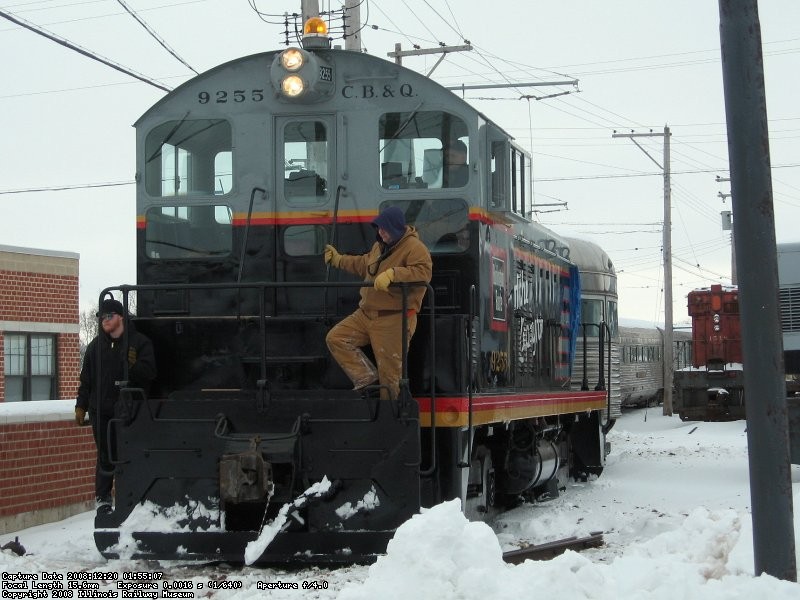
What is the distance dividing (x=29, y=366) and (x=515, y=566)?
26546 millimetres

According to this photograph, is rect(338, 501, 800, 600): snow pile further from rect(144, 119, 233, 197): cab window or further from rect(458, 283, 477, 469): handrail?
rect(144, 119, 233, 197): cab window

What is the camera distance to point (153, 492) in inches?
312

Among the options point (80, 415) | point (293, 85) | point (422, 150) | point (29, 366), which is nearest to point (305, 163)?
point (293, 85)

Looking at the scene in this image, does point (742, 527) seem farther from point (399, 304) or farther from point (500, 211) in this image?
point (500, 211)

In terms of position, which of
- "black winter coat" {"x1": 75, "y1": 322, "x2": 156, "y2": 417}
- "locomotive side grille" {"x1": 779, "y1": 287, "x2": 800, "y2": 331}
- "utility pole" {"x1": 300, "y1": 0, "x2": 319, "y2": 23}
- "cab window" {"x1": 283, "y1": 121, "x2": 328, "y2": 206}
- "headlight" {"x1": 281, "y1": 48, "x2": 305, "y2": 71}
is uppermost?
"utility pole" {"x1": 300, "y1": 0, "x2": 319, "y2": 23}

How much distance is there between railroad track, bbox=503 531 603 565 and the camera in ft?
27.2

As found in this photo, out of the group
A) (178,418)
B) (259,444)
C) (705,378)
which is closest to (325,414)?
(259,444)

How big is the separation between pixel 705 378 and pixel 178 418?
76.1 feet

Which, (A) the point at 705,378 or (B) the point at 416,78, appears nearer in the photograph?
(B) the point at 416,78

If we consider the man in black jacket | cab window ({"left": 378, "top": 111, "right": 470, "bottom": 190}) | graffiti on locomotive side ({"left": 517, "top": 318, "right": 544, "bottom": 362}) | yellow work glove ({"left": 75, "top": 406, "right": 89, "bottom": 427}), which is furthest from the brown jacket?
graffiti on locomotive side ({"left": 517, "top": 318, "right": 544, "bottom": 362})

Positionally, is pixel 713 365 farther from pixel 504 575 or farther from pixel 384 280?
pixel 504 575

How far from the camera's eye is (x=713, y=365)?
3016cm

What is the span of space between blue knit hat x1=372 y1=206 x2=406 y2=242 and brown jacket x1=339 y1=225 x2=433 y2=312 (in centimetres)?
9

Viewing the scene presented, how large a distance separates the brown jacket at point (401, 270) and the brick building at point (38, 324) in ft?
75.5
